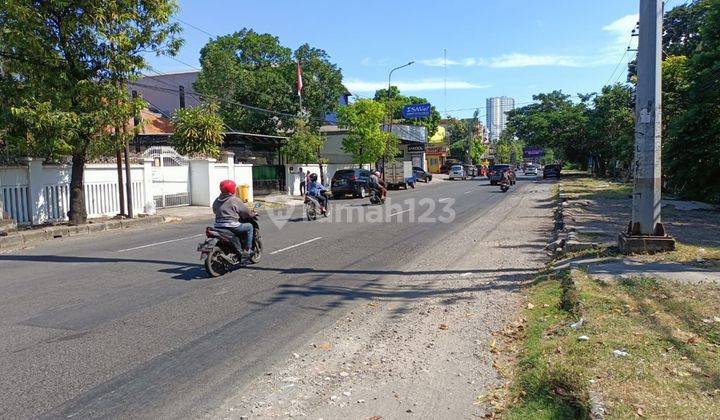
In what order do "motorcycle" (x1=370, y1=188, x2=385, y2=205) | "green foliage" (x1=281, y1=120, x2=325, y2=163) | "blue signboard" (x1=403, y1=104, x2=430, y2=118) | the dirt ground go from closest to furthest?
1. the dirt ground
2. "motorcycle" (x1=370, y1=188, x2=385, y2=205)
3. "green foliage" (x1=281, y1=120, x2=325, y2=163)
4. "blue signboard" (x1=403, y1=104, x2=430, y2=118)

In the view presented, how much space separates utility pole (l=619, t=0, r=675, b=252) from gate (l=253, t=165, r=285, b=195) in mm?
26555

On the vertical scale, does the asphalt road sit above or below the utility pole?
below

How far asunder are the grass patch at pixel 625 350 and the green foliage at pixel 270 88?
30.3 metres

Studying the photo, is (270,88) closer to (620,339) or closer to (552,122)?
(620,339)

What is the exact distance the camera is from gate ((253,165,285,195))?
1336 inches

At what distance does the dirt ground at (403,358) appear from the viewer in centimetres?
434

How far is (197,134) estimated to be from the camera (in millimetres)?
29062

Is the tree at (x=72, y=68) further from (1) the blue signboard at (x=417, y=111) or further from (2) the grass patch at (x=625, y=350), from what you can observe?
(1) the blue signboard at (x=417, y=111)

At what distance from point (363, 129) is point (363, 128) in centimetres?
7

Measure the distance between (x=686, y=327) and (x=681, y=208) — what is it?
637 inches

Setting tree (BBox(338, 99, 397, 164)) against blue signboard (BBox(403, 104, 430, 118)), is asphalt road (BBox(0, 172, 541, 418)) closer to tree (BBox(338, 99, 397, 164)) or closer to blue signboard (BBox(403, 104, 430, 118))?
tree (BBox(338, 99, 397, 164))

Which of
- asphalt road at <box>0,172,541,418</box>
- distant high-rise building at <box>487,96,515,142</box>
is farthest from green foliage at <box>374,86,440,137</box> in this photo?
distant high-rise building at <box>487,96,515,142</box>

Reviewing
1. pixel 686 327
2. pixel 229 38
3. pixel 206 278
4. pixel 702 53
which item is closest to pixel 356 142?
pixel 229 38

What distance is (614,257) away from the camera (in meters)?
9.16
